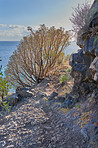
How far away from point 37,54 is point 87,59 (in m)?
5.98

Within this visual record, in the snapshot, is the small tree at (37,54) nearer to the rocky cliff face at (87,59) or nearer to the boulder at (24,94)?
the boulder at (24,94)

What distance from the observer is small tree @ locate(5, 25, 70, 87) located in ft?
32.6

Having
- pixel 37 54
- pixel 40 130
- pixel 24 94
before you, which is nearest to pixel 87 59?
pixel 40 130

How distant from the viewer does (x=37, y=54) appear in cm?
1009

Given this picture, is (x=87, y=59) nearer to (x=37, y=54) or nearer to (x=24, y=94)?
(x=24, y=94)

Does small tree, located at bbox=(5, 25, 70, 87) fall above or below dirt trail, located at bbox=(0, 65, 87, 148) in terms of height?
above

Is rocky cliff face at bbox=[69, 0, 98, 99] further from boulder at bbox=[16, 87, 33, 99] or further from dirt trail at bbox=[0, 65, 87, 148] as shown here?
boulder at bbox=[16, 87, 33, 99]

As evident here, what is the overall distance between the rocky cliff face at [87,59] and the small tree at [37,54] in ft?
17.9

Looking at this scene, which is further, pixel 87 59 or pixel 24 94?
pixel 24 94

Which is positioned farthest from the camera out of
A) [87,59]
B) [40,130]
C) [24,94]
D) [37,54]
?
[37,54]

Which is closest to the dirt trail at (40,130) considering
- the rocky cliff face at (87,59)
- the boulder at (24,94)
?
the rocky cliff face at (87,59)

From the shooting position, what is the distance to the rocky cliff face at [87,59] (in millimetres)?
3602

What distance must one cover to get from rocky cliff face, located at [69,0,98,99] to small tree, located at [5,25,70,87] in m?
5.46

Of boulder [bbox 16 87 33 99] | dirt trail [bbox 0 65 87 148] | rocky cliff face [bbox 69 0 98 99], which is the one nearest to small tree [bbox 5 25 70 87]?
boulder [bbox 16 87 33 99]
